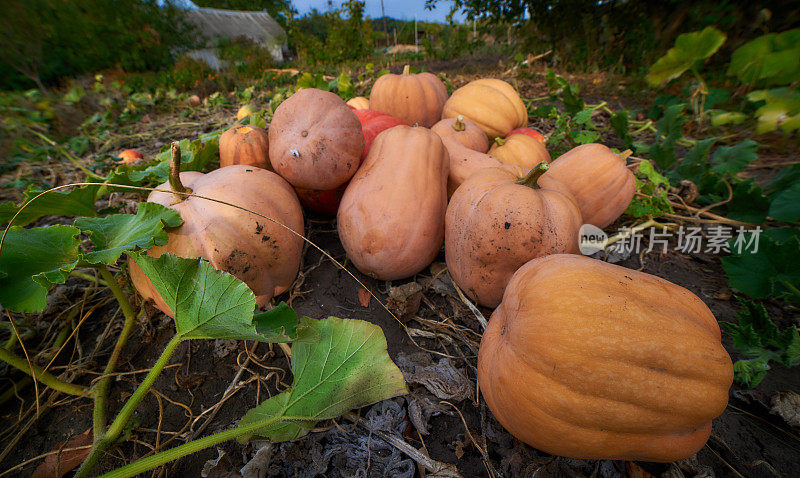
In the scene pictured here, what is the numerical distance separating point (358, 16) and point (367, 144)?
8370 millimetres

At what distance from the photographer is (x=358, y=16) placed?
8617mm

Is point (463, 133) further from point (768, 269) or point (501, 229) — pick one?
point (768, 269)

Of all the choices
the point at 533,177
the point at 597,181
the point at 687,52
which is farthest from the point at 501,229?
the point at 687,52

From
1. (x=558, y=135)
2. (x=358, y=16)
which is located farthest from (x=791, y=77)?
(x=358, y=16)

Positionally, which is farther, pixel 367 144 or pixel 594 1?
pixel 594 1

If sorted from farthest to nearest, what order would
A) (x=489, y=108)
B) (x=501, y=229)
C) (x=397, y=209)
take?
1. (x=489, y=108)
2. (x=397, y=209)
3. (x=501, y=229)

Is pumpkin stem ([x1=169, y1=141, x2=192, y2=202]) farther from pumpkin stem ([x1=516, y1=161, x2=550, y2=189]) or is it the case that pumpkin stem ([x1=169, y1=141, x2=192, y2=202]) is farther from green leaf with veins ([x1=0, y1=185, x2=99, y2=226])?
pumpkin stem ([x1=516, y1=161, x2=550, y2=189])

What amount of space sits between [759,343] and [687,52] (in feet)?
8.07

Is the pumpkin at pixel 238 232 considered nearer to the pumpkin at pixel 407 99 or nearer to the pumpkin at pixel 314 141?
the pumpkin at pixel 314 141

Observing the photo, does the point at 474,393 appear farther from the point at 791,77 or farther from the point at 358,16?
the point at 358,16

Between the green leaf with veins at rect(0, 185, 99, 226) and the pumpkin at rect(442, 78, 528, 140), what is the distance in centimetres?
220

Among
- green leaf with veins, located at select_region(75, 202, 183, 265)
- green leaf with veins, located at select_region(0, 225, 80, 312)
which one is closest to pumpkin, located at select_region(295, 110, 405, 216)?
green leaf with veins, located at select_region(75, 202, 183, 265)

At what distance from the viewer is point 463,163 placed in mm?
1856

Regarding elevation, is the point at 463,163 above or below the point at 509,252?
above
